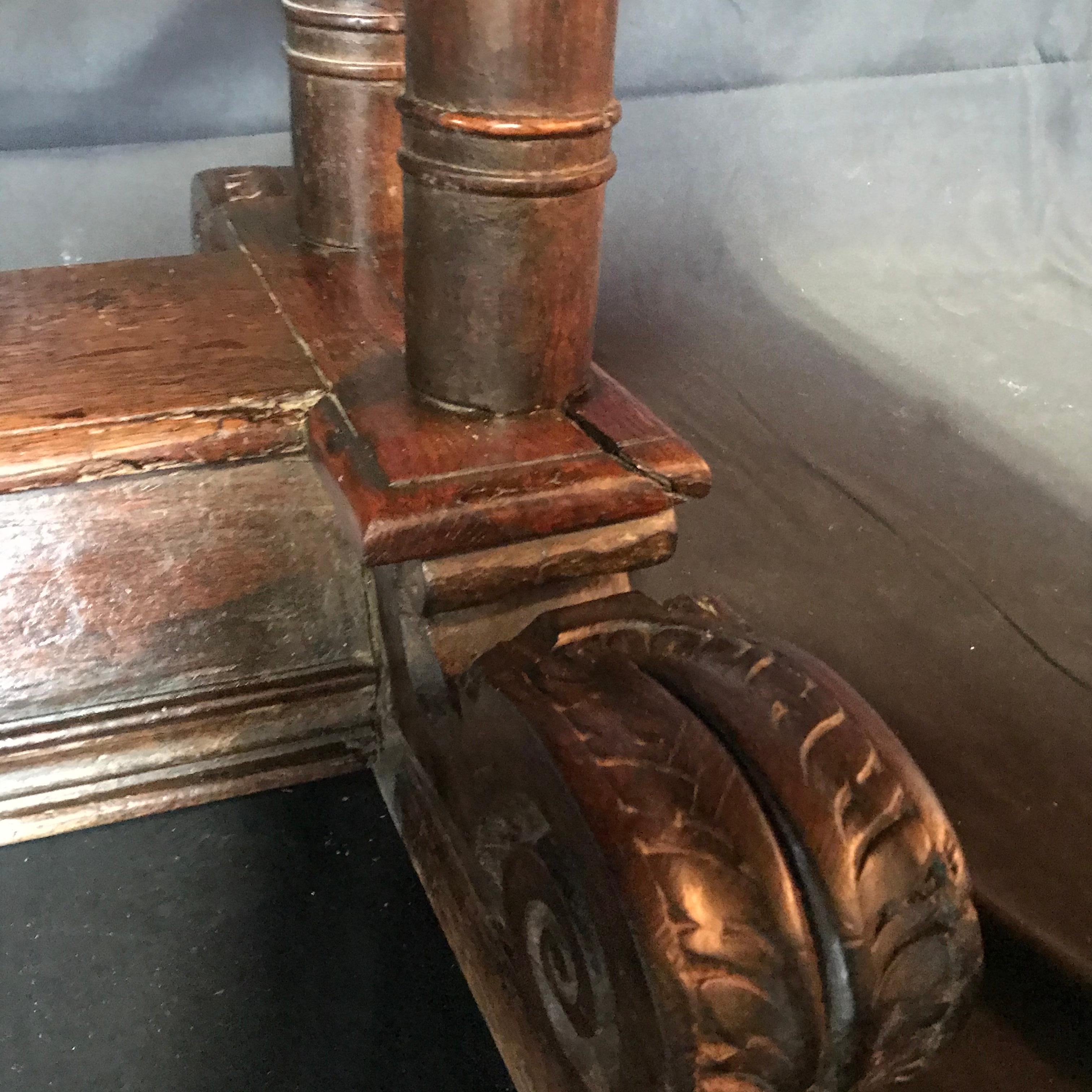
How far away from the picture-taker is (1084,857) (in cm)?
101

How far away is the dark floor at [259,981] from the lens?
0.88 m

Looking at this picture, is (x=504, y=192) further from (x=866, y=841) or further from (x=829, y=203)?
(x=829, y=203)

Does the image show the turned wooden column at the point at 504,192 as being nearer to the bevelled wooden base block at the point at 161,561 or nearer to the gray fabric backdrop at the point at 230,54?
the bevelled wooden base block at the point at 161,561

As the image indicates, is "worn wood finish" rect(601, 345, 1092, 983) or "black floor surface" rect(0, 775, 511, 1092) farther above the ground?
"worn wood finish" rect(601, 345, 1092, 983)

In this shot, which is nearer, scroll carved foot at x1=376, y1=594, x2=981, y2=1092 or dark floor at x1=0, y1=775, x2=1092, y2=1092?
scroll carved foot at x1=376, y1=594, x2=981, y2=1092

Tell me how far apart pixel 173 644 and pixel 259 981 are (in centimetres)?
30

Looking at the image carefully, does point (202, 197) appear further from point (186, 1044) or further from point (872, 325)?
point (872, 325)

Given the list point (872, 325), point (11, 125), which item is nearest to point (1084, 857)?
point (872, 325)

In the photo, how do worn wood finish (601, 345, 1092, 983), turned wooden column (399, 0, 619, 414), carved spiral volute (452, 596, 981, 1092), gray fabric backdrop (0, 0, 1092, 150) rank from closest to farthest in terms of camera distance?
carved spiral volute (452, 596, 981, 1092) < turned wooden column (399, 0, 619, 414) < worn wood finish (601, 345, 1092, 983) < gray fabric backdrop (0, 0, 1092, 150)

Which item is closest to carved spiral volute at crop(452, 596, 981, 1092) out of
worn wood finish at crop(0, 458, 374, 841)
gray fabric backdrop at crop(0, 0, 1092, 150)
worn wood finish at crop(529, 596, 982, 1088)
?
worn wood finish at crop(529, 596, 982, 1088)

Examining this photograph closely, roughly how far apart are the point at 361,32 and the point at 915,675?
2.84 ft

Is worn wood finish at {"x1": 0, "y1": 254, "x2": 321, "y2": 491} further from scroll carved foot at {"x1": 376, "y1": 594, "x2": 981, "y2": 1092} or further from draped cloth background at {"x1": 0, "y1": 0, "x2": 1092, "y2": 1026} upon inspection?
draped cloth background at {"x1": 0, "y1": 0, "x2": 1092, "y2": 1026}

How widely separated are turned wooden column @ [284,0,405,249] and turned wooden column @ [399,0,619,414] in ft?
1.06

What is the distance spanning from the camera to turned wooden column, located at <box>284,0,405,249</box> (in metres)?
1.08
